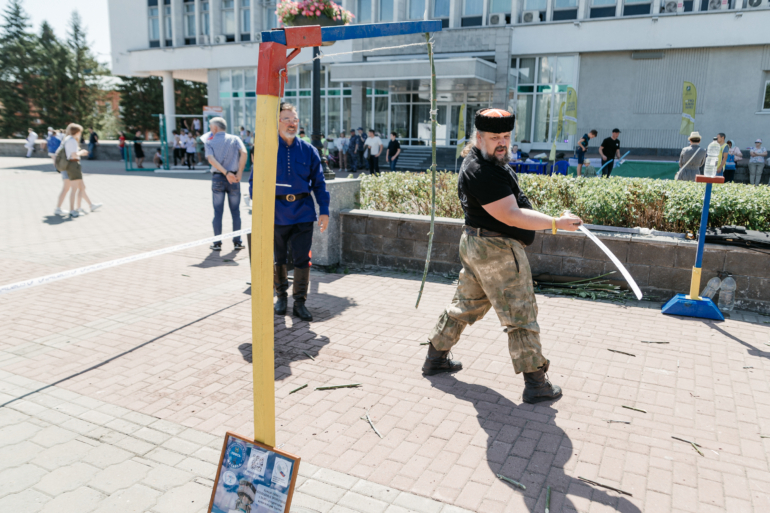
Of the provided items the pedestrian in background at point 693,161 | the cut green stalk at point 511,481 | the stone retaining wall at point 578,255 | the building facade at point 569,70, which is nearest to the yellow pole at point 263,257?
the cut green stalk at point 511,481

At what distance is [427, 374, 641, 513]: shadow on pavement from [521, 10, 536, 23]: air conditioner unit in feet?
84.2

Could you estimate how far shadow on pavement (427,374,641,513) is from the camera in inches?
106

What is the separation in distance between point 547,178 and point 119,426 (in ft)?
18.4

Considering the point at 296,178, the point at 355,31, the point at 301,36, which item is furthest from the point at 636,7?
the point at 301,36

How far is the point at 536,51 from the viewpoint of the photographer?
25.5 m

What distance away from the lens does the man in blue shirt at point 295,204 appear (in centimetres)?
507

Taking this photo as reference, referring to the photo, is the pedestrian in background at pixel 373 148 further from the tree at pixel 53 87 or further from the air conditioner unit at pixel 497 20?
the tree at pixel 53 87

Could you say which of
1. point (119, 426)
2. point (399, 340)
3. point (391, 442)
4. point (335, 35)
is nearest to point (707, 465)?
point (391, 442)

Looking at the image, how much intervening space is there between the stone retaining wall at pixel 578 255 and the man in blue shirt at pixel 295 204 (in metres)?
1.81

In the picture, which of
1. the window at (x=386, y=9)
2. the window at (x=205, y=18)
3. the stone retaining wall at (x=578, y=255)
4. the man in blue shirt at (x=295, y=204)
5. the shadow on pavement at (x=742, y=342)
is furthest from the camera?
the window at (x=205, y=18)

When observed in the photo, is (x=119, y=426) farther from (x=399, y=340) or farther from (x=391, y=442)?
(x=399, y=340)

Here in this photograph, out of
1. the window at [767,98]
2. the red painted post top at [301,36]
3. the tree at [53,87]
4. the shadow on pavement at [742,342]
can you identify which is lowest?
the shadow on pavement at [742,342]

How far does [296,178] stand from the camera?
203 inches

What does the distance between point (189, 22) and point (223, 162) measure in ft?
109
